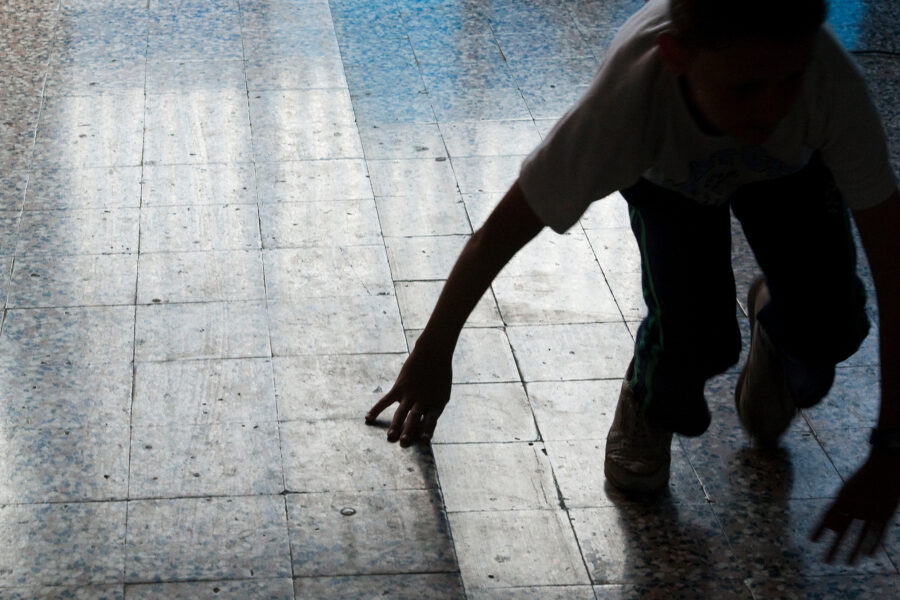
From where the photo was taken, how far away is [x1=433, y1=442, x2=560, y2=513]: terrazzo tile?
222 centimetres

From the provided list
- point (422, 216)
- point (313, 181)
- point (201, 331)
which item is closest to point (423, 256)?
point (422, 216)

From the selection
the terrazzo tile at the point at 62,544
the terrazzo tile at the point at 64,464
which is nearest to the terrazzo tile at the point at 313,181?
the terrazzo tile at the point at 64,464

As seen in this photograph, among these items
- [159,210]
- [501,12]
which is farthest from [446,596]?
[501,12]

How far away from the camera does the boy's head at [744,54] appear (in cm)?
147

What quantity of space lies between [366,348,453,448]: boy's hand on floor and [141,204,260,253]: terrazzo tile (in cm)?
133

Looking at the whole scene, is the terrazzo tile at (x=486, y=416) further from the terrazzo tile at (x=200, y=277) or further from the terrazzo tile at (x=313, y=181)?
the terrazzo tile at (x=313, y=181)

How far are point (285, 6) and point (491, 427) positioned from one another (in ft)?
9.18

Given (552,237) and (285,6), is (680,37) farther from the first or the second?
(285,6)

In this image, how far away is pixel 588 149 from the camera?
1.66 meters

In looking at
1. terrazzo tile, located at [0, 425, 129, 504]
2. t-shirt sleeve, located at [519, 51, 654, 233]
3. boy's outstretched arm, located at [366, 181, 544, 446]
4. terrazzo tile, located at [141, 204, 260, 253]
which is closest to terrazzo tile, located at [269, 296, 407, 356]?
terrazzo tile, located at [141, 204, 260, 253]

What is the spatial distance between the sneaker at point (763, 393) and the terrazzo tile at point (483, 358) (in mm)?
483

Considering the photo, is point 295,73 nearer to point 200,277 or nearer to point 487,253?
point 200,277

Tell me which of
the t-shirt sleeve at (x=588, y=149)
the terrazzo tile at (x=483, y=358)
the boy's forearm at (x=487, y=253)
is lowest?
the terrazzo tile at (x=483, y=358)

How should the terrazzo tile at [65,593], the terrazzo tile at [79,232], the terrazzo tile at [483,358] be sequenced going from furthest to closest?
the terrazzo tile at [79,232] < the terrazzo tile at [483,358] < the terrazzo tile at [65,593]
